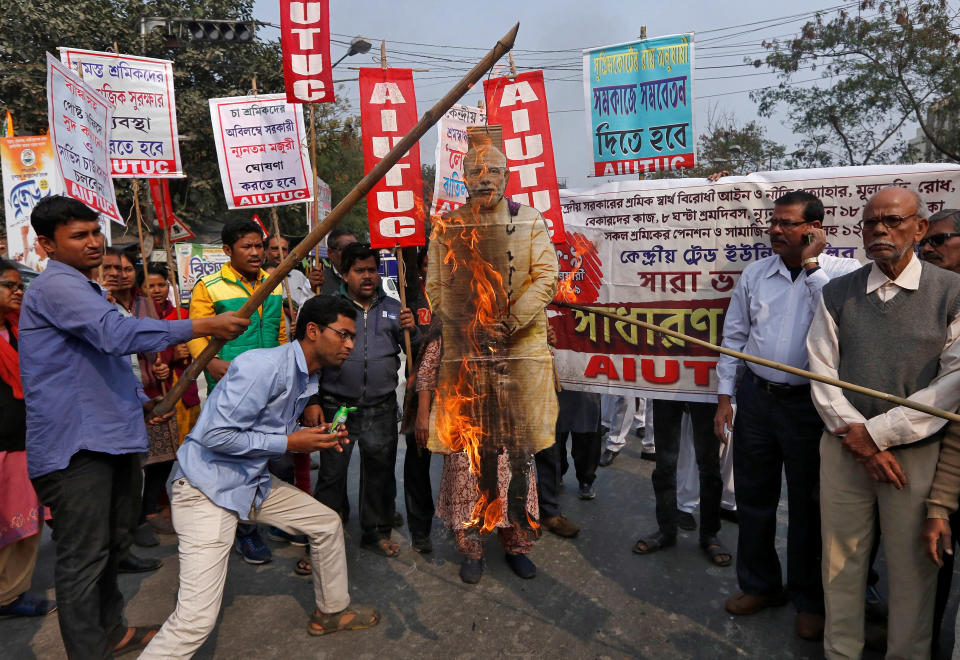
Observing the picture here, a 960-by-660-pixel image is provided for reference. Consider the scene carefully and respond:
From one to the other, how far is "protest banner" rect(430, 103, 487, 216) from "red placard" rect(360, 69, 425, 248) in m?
0.32

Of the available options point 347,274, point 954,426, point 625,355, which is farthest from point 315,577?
point 954,426

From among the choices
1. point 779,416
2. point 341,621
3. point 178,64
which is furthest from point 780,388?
point 178,64

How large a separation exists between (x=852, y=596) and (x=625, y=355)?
6.38 ft

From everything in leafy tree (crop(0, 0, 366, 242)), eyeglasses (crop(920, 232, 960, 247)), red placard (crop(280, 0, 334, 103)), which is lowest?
eyeglasses (crop(920, 232, 960, 247))

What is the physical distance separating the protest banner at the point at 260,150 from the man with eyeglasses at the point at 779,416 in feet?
13.5

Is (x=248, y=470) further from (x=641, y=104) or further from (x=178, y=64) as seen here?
(x=178, y=64)

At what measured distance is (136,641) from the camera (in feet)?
10.5

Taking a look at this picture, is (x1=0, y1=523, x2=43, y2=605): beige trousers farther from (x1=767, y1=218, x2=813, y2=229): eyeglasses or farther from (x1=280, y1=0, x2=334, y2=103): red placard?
(x1=767, y1=218, x2=813, y2=229): eyeglasses

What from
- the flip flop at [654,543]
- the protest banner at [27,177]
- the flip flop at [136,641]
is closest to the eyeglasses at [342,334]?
the flip flop at [136,641]

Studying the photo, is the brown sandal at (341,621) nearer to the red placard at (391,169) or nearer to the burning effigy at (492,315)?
the burning effigy at (492,315)

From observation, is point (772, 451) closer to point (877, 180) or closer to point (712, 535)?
point (712, 535)

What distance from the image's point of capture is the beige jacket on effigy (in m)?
2.63

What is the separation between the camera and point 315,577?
10.9ft

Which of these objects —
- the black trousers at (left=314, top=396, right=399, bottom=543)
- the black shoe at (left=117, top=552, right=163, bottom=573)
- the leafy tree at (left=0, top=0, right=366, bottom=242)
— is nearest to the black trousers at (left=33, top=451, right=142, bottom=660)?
the black shoe at (left=117, top=552, right=163, bottom=573)
